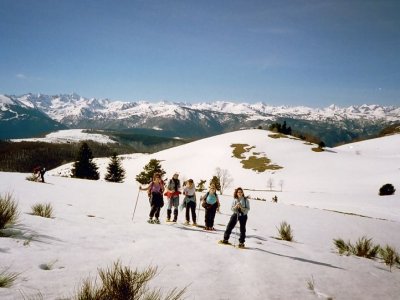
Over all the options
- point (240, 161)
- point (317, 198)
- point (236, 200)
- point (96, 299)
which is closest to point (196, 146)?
point (240, 161)

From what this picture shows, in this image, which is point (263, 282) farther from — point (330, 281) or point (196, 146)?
point (196, 146)

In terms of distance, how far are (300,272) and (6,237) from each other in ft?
24.2

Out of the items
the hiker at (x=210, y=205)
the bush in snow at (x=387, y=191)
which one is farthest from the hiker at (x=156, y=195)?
the bush in snow at (x=387, y=191)

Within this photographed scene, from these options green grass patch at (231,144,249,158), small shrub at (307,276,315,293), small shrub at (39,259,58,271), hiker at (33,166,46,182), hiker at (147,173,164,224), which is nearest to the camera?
small shrub at (39,259,58,271)

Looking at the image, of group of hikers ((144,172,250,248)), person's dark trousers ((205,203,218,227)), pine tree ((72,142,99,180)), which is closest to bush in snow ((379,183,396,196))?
group of hikers ((144,172,250,248))

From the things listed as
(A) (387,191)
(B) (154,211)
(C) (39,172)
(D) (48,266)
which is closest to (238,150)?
(A) (387,191)

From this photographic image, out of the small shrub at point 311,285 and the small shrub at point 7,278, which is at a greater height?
the small shrub at point 7,278

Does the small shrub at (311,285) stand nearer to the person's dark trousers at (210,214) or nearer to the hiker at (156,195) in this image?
the person's dark trousers at (210,214)

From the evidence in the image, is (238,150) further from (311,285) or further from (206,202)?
(311,285)

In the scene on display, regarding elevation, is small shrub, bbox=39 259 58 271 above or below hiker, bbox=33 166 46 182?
below

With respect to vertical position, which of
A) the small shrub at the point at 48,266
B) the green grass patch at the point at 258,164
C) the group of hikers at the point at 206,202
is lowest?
the small shrub at the point at 48,266

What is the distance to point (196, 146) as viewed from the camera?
402 ft

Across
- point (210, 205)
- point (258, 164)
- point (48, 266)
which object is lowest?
point (48, 266)

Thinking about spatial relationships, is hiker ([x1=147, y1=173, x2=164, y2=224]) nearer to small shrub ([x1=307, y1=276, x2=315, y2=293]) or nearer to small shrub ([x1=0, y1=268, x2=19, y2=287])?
small shrub ([x1=307, y1=276, x2=315, y2=293])
